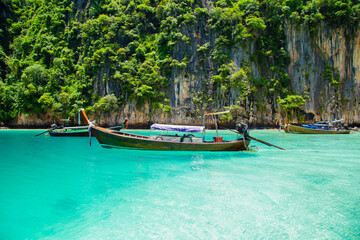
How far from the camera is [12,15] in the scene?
42125mm

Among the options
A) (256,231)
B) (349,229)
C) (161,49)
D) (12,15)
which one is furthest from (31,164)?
(12,15)

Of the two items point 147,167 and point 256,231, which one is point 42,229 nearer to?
point 256,231

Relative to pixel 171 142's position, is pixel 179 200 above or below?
below

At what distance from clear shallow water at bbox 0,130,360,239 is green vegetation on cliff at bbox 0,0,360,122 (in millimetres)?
22587

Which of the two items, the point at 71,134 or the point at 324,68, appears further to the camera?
the point at 324,68

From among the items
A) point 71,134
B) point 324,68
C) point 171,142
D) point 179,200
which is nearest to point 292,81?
point 324,68

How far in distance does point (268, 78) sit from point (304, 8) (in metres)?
11.7

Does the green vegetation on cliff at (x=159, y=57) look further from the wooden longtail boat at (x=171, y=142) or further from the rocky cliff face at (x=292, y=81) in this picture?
the wooden longtail boat at (x=171, y=142)

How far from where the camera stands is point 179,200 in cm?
561

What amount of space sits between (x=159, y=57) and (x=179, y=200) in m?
30.1

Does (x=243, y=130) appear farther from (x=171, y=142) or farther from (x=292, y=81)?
(x=292, y=81)

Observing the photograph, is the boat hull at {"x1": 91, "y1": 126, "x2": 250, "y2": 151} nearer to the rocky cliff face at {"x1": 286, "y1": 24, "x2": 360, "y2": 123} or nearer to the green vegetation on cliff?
the green vegetation on cliff

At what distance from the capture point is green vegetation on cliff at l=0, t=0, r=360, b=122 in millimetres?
30703

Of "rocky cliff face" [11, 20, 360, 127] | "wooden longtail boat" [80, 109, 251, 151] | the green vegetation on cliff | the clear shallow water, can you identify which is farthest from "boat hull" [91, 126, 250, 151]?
"rocky cliff face" [11, 20, 360, 127]
